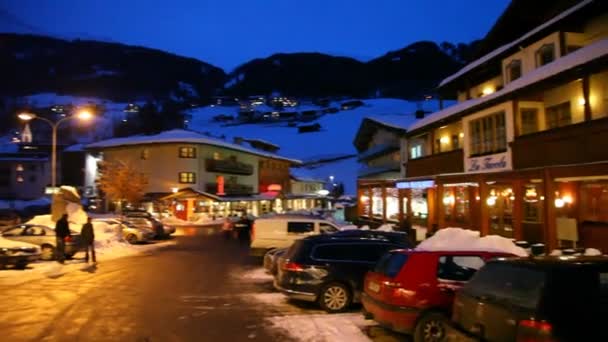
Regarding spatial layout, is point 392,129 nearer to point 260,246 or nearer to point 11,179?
point 260,246

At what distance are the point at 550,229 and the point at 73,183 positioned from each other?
85.0 metres

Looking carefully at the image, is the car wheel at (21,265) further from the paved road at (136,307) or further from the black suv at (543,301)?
the black suv at (543,301)

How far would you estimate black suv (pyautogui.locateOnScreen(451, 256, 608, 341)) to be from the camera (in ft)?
15.3

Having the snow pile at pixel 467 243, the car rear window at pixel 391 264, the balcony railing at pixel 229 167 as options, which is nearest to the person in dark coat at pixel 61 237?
the snow pile at pixel 467 243

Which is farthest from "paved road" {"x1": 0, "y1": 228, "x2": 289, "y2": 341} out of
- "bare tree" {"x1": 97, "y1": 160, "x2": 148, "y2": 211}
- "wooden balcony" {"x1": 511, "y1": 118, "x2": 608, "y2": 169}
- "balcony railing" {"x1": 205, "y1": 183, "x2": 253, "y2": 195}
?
"balcony railing" {"x1": 205, "y1": 183, "x2": 253, "y2": 195}

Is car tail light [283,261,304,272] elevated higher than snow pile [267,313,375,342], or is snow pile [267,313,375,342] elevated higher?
car tail light [283,261,304,272]

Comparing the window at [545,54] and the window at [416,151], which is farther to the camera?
the window at [416,151]

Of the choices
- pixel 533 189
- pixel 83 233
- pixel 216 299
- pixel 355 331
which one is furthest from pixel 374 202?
pixel 355 331

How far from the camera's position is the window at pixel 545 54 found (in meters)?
23.1

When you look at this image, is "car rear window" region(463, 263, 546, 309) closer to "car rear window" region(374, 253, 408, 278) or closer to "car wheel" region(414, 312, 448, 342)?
"car wheel" region(414, 312, 448, 342)

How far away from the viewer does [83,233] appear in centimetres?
2095

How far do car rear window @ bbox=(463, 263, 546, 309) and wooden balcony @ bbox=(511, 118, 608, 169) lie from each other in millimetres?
10109

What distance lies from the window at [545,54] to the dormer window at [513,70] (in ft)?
5.34

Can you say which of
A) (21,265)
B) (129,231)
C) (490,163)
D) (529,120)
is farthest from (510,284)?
(129,231)
